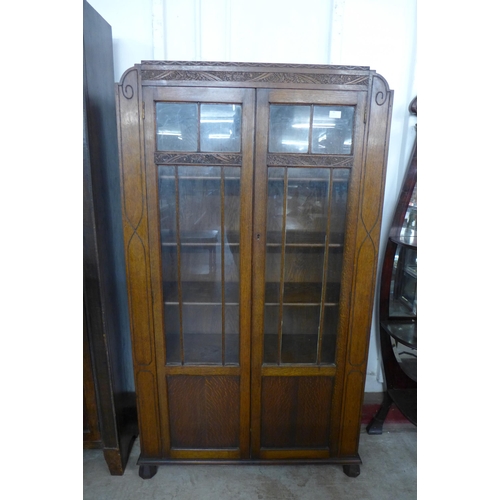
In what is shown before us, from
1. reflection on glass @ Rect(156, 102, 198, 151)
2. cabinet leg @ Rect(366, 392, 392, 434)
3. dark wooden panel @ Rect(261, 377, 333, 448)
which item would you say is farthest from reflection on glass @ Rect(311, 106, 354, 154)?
cabinet leg @ Rect(366, 392, 392, 434)

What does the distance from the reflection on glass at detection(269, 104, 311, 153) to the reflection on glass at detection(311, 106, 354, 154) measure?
0.04 meters

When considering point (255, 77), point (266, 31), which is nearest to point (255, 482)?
A: point (255, 77)

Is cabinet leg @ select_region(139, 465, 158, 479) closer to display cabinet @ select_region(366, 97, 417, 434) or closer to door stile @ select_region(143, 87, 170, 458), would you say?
door stile @ select_region(143, 87, 170, 458)

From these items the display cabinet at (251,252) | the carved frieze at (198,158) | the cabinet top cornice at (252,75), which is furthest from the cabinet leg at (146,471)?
the cabinet top cornice at (252,75)

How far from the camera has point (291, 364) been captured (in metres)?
1.46

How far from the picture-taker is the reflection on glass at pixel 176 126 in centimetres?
125

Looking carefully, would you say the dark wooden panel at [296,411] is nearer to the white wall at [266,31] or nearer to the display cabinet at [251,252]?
the display cabinet at [251,252]

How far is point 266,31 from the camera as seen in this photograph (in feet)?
5.16

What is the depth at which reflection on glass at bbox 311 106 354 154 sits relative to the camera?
126cm

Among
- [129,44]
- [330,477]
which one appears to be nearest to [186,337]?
[330,477]

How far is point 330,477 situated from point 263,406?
49 cm

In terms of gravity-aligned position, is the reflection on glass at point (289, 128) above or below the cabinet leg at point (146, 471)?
above

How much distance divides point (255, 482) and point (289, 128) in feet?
5.21
